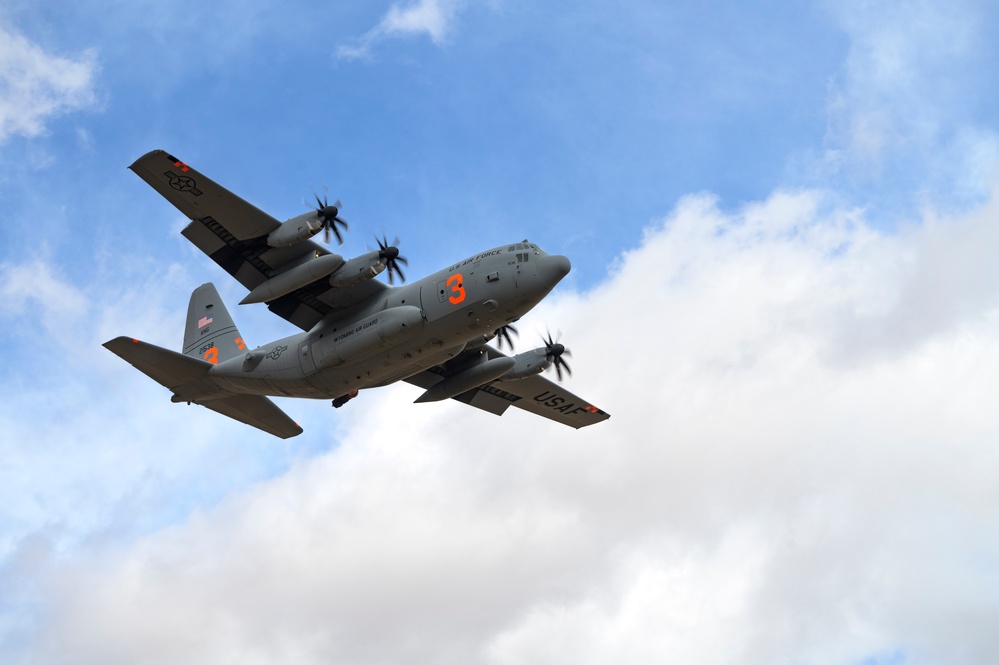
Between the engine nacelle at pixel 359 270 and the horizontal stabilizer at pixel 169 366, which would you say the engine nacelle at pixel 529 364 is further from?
the horizontal stabilizer at pixel 169 366

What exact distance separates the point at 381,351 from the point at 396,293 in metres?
2.08

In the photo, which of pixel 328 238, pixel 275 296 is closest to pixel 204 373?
pixel 275 296

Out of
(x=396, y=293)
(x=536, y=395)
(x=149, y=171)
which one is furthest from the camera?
(x=536, y=395)

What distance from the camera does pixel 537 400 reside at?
44.4 metres

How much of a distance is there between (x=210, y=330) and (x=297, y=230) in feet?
33.0

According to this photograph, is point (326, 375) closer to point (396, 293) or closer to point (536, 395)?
point (396, 293)

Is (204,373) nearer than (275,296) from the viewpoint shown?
No

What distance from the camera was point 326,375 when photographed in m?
35.9

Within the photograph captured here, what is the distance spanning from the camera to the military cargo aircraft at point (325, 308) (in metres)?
33.3

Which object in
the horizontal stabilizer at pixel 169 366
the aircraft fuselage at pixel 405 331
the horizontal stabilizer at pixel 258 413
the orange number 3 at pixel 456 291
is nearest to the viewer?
the aircraft fuselage at pixel 405 331

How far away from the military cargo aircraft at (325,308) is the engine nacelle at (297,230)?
3 centimetres

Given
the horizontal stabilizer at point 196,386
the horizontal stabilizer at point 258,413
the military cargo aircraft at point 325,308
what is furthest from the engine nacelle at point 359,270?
the horizontal stabilizer at point 258,413

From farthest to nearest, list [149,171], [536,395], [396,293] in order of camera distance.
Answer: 1. [536,395]
2. [396,293]
3. [149,171]

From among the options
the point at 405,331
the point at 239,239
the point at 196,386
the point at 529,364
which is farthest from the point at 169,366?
the point at 529,364
